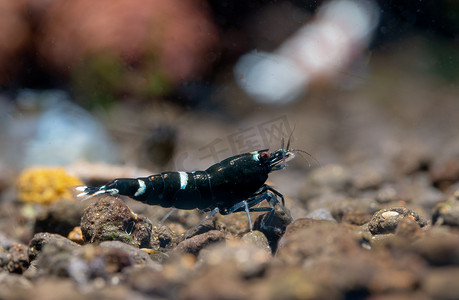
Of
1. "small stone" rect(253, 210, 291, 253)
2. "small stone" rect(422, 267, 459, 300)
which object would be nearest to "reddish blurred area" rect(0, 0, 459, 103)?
"small stone" rect(253, 210, 291, 253)

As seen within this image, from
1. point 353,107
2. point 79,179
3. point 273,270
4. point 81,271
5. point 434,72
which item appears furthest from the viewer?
point 353,107

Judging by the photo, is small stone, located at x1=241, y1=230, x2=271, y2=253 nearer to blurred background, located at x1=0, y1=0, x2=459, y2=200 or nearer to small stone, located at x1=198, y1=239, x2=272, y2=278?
small stone, located at x1=198, y1=239, x2=272, y2=278

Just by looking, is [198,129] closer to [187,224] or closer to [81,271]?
[187,224]

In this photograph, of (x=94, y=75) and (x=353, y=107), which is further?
(x=353, y=107)

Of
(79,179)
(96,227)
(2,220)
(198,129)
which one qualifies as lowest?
(96,227)

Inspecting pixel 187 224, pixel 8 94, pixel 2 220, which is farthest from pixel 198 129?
pixel 2 220

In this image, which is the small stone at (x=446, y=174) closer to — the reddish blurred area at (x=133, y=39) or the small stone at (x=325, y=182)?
the small stone at (x=325, y=182)

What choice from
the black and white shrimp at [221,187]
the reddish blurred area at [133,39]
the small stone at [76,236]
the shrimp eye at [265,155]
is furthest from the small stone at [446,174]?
the small stone at [76,236]
